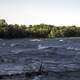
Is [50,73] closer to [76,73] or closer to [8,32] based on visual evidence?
[76,73]

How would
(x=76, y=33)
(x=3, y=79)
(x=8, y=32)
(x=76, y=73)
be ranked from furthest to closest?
(x=76, y=33) → (x=8, y=32) → (x=76, y=73) → (x=3, y=79)

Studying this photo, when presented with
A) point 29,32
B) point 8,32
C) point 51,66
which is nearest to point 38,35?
point 29,32

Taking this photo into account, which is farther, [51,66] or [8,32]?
[8,32]

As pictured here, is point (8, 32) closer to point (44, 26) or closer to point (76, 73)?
point (44, 26)

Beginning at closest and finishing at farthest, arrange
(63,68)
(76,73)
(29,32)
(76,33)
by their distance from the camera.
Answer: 1. (76,73)
2. (63,68)
3. (29,32)
4. (76,33)

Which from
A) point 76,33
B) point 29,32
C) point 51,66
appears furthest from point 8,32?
point 51,66

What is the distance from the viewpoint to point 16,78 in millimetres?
22344

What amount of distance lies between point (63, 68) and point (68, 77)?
12.3 feet

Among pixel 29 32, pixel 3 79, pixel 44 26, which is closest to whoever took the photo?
pixel 3 79

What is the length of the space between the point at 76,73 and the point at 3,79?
5522 millimetres

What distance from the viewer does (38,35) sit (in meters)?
129

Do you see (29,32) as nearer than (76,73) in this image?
No

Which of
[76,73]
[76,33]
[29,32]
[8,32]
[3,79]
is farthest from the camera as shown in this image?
[76,33]

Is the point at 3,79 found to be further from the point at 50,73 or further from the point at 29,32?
the point at 29,32
